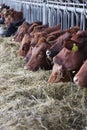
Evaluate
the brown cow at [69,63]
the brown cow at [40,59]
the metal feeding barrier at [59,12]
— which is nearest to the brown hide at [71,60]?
the brown cow at [69,63]

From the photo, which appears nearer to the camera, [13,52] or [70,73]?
[70,73]

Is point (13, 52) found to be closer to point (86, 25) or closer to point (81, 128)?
point (86, 25)

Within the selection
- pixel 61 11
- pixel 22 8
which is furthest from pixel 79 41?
pixel 22 8

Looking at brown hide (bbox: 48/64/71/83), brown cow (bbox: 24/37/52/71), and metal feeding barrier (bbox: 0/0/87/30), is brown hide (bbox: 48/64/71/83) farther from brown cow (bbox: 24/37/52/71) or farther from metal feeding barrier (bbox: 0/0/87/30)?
metal feeding barrier (bbox: 0/0/87/30)

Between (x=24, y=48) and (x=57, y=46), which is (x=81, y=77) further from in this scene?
(x=24, y=48)

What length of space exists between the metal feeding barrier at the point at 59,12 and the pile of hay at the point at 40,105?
76.5 inches

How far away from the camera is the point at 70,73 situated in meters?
4.51

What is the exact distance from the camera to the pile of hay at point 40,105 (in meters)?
3.43

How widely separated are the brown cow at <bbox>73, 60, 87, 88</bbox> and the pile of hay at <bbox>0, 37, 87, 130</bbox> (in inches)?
2.6

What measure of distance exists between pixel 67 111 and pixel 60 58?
3.99 ft

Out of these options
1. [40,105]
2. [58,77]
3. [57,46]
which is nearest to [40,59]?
[57,46]

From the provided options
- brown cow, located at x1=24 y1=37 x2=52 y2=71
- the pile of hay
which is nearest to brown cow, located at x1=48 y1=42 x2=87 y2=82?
the pile of hay

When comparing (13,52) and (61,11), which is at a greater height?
(61,11)

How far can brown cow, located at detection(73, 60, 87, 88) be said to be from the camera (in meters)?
4.08
